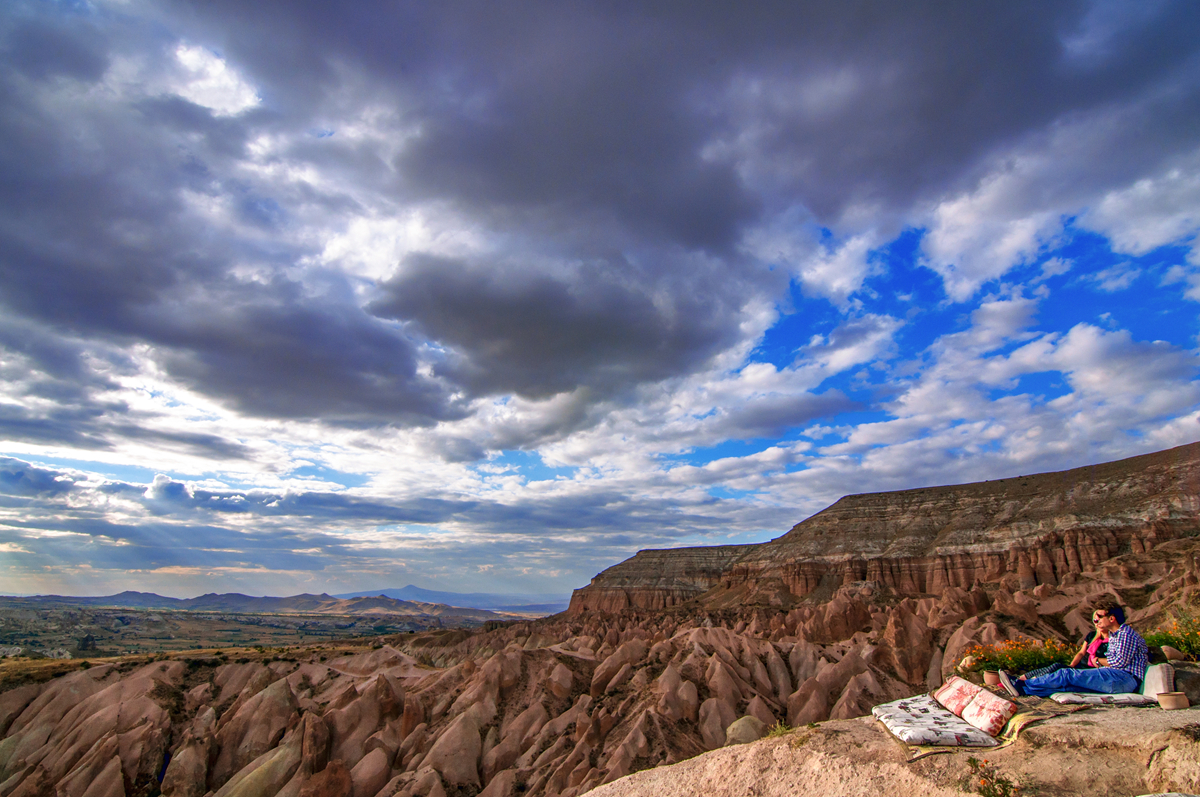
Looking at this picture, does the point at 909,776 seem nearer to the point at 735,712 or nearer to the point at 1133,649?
the point at 1133,649

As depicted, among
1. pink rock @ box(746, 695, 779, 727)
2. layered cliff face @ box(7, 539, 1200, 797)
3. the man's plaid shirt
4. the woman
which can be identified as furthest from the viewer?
pink rock @ box(746, 695, 779, 727)

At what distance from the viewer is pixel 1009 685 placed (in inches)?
463

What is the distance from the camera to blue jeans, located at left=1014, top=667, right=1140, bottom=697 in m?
11.0

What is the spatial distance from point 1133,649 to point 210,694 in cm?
6264

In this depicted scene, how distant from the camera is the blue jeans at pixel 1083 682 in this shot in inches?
435

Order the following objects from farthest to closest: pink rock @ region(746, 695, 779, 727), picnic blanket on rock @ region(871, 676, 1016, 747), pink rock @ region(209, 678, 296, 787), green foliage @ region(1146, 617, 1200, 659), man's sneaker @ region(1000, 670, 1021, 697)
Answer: pink rock @ region(209, 678, 296, 787) < pink rock @ region(746, 695, 779, 727) < green foliage @ region(1146, 617, 1200, 659) < man's sneaker @ region(1000, 670, 1021, 697) < picnic blanket on rock @ region(871, 676, 1016, 747)

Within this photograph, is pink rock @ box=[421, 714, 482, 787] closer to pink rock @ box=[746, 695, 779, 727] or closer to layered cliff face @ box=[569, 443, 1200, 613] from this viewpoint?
pink rock @ box=[746, 695, 779, 727]

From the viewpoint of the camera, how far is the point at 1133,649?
11.4m

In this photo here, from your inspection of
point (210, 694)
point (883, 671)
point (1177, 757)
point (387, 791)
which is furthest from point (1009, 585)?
point (210, 694)

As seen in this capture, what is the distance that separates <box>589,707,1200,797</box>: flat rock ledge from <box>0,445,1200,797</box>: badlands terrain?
32 mm

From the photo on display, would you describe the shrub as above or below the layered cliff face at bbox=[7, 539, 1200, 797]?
above

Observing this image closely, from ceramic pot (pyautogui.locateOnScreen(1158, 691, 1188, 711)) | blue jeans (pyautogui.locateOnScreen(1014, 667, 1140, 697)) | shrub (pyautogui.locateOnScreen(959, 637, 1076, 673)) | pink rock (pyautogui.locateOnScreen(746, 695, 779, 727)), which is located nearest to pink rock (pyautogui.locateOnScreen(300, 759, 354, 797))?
pink rock (pyautogui.locateOnScreen(746, 695, 779, 727))

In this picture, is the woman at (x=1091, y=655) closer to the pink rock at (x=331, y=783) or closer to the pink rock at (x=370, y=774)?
the pink rock at (x=370, y=774)

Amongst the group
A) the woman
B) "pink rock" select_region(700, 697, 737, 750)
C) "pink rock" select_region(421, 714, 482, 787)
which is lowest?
"pink rock" select_region(421, 714, 482, 787)
